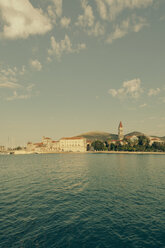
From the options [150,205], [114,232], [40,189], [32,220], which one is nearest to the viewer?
[114,232]

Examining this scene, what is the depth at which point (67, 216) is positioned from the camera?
72.4ft

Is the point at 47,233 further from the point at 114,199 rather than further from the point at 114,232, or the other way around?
the point at 114,199

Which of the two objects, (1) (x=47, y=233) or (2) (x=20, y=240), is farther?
(1) (x=47, y=233)

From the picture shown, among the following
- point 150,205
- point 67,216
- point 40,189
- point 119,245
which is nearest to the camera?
A: point 119,245

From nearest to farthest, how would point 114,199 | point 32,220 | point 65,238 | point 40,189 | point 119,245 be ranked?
point 119,245 → point 65,238 → point 32,220 → point 114,199 → point 40,189

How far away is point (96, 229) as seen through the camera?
18719 millimetres

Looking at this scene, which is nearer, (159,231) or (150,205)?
(159,231)

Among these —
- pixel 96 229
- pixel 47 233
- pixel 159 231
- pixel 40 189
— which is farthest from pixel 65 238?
pixel 40 189

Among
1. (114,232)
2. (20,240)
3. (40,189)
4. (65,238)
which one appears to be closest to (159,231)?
(114,232)

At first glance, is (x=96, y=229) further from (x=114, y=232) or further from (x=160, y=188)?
(x=160, y=188)

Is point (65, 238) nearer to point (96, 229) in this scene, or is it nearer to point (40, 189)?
point (96, 229)

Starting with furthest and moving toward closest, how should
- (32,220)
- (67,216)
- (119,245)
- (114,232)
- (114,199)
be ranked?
(114,199)
(67,216)
(32,220)
(114,232)
(119,245)

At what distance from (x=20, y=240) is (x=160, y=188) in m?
31.4

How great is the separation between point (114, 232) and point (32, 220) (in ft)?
34.8
